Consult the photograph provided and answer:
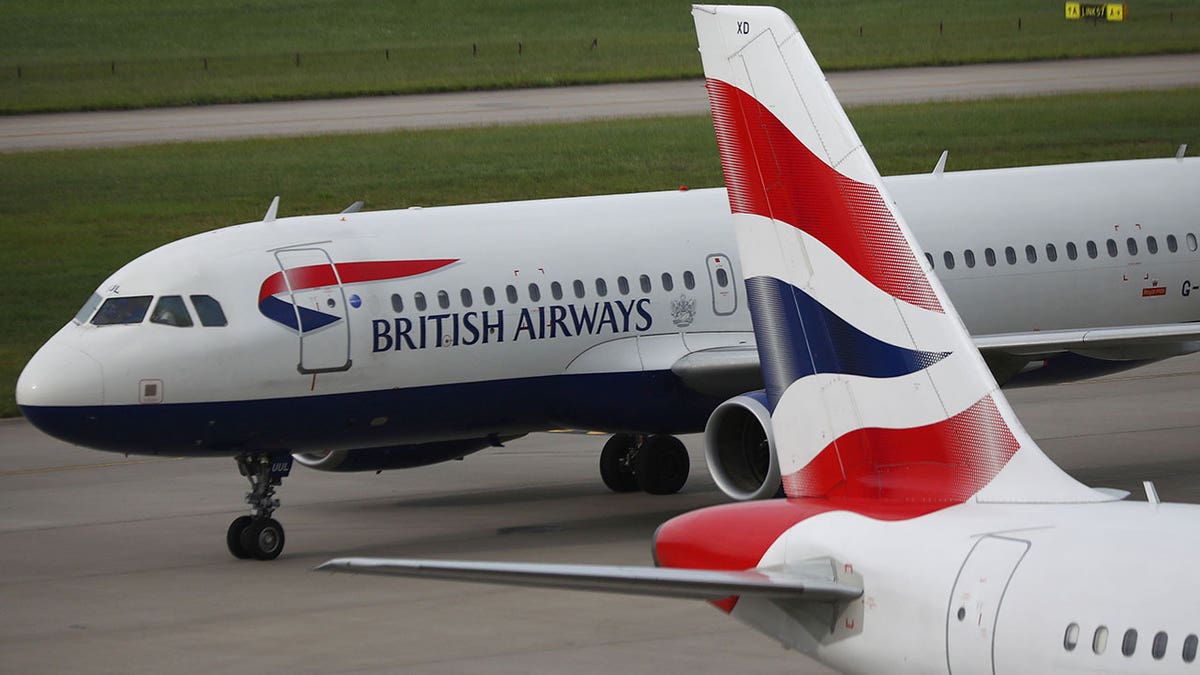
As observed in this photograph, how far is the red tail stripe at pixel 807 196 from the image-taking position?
10.8m

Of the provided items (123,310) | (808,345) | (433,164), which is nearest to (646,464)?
(123,310)

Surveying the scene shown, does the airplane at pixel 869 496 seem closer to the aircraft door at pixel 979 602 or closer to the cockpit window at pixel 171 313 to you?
the aircraft door at pixel 979 602

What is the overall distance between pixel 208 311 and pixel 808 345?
34.6 ft

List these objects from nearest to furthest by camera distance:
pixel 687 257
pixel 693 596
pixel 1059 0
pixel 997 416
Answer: pixel 693 596
pixel 997 416
pixel 687 257
pixel 1059 0

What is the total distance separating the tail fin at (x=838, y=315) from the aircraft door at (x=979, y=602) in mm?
664

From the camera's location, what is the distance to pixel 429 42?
255 feet

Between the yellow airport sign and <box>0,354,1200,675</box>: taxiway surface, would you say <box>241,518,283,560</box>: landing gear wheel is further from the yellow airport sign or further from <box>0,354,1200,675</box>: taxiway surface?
the yellow airport sign

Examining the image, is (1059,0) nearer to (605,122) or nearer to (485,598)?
(605,122)

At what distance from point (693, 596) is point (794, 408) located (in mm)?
1852

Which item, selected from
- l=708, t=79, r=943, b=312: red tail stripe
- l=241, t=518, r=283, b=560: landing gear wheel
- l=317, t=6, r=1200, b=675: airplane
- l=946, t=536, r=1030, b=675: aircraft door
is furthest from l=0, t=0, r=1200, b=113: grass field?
l=946, t=536, r=1030, b=675: aircraft door

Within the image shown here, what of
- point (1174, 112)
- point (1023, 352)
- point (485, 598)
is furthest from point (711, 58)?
point (1174, 112)

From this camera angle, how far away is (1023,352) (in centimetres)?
2067

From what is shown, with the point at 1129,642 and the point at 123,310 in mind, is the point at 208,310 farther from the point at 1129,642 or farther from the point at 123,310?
the point at 1129,642

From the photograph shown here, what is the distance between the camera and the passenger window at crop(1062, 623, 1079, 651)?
8.89m
